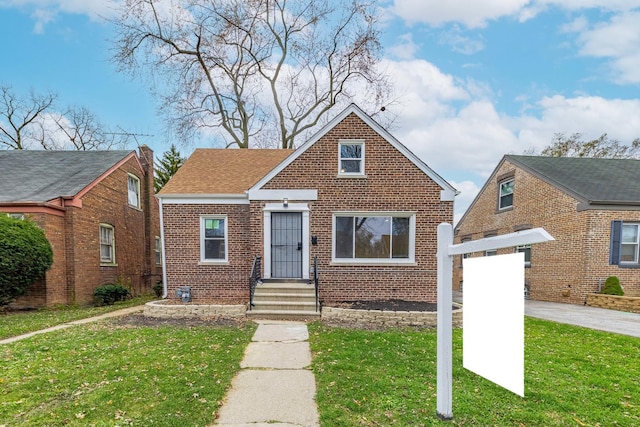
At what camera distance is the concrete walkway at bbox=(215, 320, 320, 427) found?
10.2 ft

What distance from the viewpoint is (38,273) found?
356 inches

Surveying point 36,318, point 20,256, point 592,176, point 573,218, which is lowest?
point 36,318

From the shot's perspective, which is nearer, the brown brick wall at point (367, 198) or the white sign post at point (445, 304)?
the white sign post at point (445, 304)

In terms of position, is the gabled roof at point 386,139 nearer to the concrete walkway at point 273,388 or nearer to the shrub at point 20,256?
the concrete walkway at point 273,388

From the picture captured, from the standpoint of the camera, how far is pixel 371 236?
9.29 m

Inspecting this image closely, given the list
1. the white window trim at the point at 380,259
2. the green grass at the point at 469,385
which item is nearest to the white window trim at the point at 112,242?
the white window trim at the point at 380,259

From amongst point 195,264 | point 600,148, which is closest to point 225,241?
point 195,264

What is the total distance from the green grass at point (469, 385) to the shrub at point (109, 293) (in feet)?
29.6

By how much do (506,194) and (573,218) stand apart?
3.96m

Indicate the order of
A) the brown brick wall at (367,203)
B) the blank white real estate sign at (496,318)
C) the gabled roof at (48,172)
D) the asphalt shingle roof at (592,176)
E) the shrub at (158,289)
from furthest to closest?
the shrub at (158,289) < the asphalt shingle roof at (592,176) < the gabled roof at (48,172) < the brown brick wall at (367,203) < the blank white real estate sign at (496,318)

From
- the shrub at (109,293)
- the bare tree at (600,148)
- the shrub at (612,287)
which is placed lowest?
the shrub at (109,293)

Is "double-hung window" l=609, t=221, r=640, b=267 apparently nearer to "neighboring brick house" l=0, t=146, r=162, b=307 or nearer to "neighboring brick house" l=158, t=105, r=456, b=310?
"neighboring brick house" l=158, t=105, r=456, b=310

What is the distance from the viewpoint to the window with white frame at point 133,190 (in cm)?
1386

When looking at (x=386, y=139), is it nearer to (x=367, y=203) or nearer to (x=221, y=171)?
(x=367, y=203)
